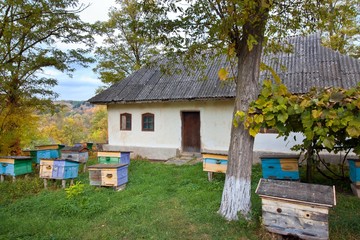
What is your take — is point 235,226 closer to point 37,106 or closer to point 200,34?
point 200,34

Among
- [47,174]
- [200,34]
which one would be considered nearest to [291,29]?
[200,34]

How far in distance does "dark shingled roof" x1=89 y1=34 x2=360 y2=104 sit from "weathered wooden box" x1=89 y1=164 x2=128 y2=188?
3137 millimetres

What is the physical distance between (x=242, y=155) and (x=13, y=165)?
24.2 feet

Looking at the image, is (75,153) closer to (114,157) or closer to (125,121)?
(114,157)

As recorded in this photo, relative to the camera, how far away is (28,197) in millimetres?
6621

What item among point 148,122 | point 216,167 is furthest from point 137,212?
point 148,122

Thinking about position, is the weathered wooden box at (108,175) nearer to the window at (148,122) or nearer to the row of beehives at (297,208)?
the row of beehives at (297,208)

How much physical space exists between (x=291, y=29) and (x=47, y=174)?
25.3ft

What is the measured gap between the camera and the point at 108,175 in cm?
670

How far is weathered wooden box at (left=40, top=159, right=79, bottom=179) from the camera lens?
23.4 feet

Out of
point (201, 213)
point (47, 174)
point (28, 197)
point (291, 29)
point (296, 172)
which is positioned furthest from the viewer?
point (47, 174)

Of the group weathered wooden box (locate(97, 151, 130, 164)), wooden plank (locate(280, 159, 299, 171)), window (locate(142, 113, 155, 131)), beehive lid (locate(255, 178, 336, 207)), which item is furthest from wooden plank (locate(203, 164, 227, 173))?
window (locate(142, 113, 155, 131))

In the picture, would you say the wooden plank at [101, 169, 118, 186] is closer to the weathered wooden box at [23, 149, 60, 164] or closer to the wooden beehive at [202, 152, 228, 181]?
the wooden beehive at [202, 152, 228, 181]

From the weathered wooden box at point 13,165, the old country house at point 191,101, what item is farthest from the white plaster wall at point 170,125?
the weathered wooden box at point 13,165
